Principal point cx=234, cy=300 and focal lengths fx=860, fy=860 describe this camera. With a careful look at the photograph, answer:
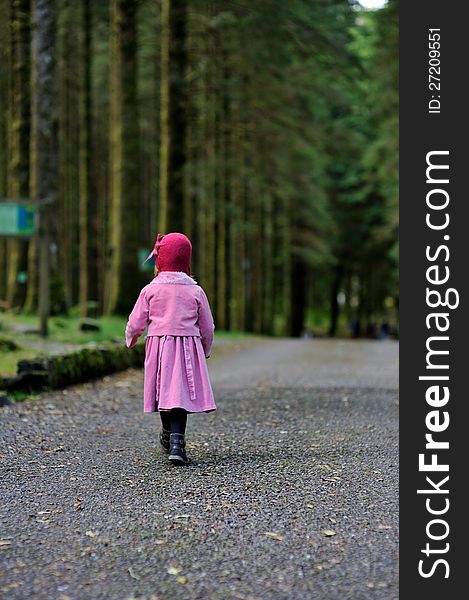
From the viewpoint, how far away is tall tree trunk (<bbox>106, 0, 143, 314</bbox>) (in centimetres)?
1800

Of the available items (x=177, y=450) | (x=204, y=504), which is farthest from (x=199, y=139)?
(x=204, y=504)

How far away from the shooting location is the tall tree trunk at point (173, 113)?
17.8 meters

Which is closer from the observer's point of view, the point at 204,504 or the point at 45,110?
the point at 204,504

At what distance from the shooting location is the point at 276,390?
10.1 m

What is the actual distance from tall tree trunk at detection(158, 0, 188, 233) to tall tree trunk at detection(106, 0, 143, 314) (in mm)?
745

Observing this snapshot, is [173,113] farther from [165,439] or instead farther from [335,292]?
[335,292]

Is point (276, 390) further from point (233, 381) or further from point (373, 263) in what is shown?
point (373, 263)

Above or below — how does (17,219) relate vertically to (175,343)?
above

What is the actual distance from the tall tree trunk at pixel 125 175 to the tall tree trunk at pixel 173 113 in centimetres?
74

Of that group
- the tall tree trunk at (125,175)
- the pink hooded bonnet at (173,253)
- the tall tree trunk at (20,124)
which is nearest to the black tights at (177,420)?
the pink hooded bonnet at (173,253)

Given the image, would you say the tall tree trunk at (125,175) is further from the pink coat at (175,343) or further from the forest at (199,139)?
the pink coat at (175,343)

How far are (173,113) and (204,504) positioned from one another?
554 inches

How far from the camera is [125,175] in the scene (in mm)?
18547

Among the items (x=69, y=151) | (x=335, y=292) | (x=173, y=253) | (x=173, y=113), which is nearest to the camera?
(x=173, y=253)
